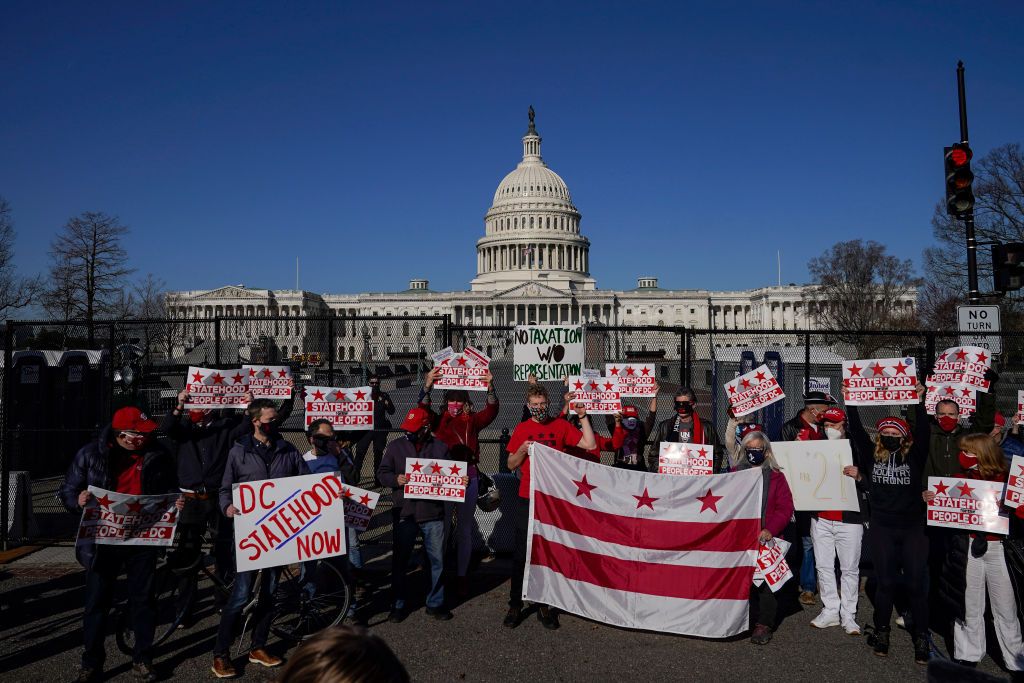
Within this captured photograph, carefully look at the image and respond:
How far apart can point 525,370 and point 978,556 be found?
5.02m

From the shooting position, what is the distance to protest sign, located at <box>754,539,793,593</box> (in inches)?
230

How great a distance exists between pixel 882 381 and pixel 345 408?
5.90 metres

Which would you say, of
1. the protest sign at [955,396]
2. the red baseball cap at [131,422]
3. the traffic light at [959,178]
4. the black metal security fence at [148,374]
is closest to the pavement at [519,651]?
the red baseball cap at [131,422]

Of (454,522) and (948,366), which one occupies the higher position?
(948,366)

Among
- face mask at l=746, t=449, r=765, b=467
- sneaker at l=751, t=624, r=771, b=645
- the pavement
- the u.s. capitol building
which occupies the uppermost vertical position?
the u.s. capitol building

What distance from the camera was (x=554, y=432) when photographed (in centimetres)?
682

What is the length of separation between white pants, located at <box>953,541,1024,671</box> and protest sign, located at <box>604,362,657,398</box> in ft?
12.3

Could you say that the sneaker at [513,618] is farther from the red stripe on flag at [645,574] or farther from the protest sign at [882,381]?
the protest sign at [882,381]

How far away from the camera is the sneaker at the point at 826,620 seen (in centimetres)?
632

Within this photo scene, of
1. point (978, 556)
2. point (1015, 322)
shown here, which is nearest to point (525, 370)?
point (978, 556)

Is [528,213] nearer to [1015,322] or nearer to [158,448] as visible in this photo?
[1015,322]

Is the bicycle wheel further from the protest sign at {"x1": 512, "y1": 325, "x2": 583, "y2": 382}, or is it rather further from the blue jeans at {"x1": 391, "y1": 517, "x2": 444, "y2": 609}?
the protest sign at {"x1": 512, "y1": 325, "x2": 583, "y2": 382}

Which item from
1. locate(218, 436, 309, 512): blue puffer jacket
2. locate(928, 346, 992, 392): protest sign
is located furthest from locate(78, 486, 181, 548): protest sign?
locate(928, 346, 992, 392): protest sign

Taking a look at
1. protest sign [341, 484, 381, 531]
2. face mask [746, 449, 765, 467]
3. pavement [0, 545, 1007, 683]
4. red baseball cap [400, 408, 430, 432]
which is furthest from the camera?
protest sign [341, 484, 381, 531]
